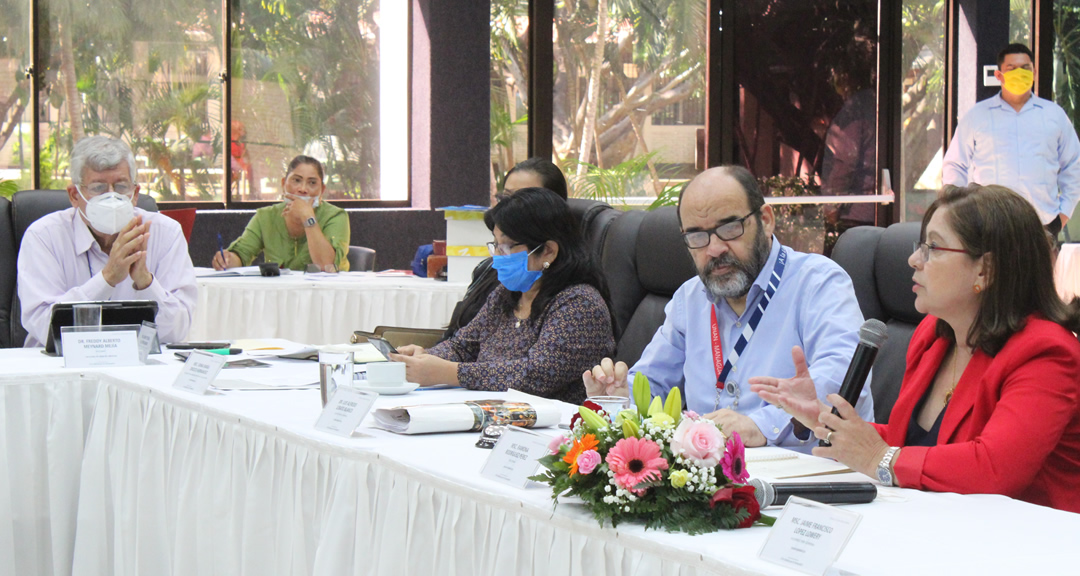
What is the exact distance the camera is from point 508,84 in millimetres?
8180

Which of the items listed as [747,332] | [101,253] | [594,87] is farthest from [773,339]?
[594,87]

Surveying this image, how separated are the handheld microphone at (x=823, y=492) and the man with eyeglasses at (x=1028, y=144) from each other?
520 cm

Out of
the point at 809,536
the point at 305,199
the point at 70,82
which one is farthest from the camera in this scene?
the point at 70,82

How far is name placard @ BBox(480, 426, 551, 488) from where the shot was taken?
1.52 meters

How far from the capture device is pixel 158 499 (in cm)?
247

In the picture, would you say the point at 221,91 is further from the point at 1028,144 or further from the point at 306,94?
the point at 1028,144

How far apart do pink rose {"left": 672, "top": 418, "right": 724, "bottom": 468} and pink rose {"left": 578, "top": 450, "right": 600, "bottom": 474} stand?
94 millimetres

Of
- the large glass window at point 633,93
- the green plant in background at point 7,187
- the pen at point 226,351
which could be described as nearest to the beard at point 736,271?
the pen at point 226,351

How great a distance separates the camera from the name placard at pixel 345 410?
1.89 m

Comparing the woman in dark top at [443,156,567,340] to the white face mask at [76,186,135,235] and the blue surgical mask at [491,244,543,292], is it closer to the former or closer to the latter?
the blue surgical mask at [491,244,543,292]

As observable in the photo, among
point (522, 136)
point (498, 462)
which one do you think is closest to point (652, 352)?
point (498, 462)

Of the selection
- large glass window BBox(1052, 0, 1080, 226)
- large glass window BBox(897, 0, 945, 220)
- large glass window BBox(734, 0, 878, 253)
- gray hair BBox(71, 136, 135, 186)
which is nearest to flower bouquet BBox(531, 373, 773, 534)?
gray hair BBox(71, 136, 135, 186)

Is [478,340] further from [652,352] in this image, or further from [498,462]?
[498,462]

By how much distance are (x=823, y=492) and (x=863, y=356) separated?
0.83 ft
